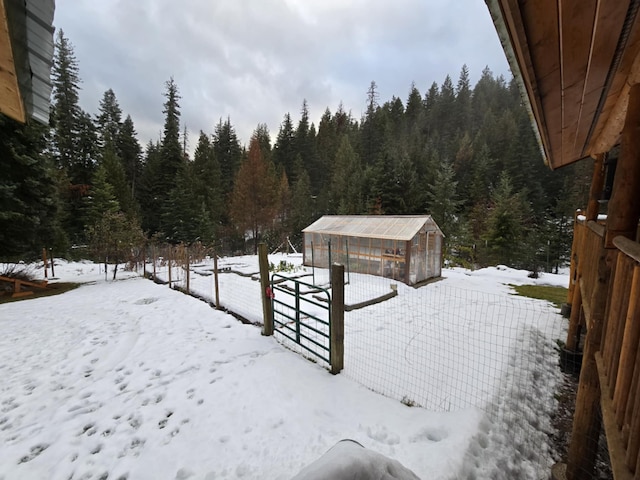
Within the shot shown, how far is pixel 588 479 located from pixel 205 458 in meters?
3.26

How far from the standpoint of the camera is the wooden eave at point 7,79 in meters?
1.08

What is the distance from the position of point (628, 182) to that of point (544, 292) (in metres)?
9.35

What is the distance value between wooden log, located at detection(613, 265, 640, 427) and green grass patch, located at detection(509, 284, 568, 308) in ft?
25.7

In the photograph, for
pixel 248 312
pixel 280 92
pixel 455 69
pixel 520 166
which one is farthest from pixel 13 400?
pixel 455 69

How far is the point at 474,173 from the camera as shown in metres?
26.4

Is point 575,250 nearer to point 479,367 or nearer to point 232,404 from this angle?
point 479,367

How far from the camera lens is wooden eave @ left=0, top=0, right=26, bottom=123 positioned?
1081 mm

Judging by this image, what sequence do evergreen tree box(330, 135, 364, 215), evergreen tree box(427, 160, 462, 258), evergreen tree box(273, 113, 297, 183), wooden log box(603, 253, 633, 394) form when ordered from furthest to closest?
evergreen tree box(273, 113, 297, 183)
evergreen tree box(330, 135, 364, 215)
evergreen tree box(427, 160, 462, 258)
wooden log box(603, 253, 633, 394)

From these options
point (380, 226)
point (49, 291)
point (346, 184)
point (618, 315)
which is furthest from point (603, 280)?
point (346, 184)

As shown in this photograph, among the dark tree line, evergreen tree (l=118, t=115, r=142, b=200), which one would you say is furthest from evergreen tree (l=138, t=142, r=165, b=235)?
evergreen tree (l=118, t=115, r=142, b=200)

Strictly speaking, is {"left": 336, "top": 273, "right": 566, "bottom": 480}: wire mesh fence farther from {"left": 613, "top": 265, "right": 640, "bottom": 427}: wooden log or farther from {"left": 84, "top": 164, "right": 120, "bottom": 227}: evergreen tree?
{"left": 84, "top": 164, "right": 120, "bottom": 227}: evergreen tree

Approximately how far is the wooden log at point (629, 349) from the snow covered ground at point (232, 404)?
4.58 feet

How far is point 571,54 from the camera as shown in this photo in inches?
58.6

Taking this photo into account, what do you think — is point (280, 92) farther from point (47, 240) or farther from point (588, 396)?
point (588, 396)
